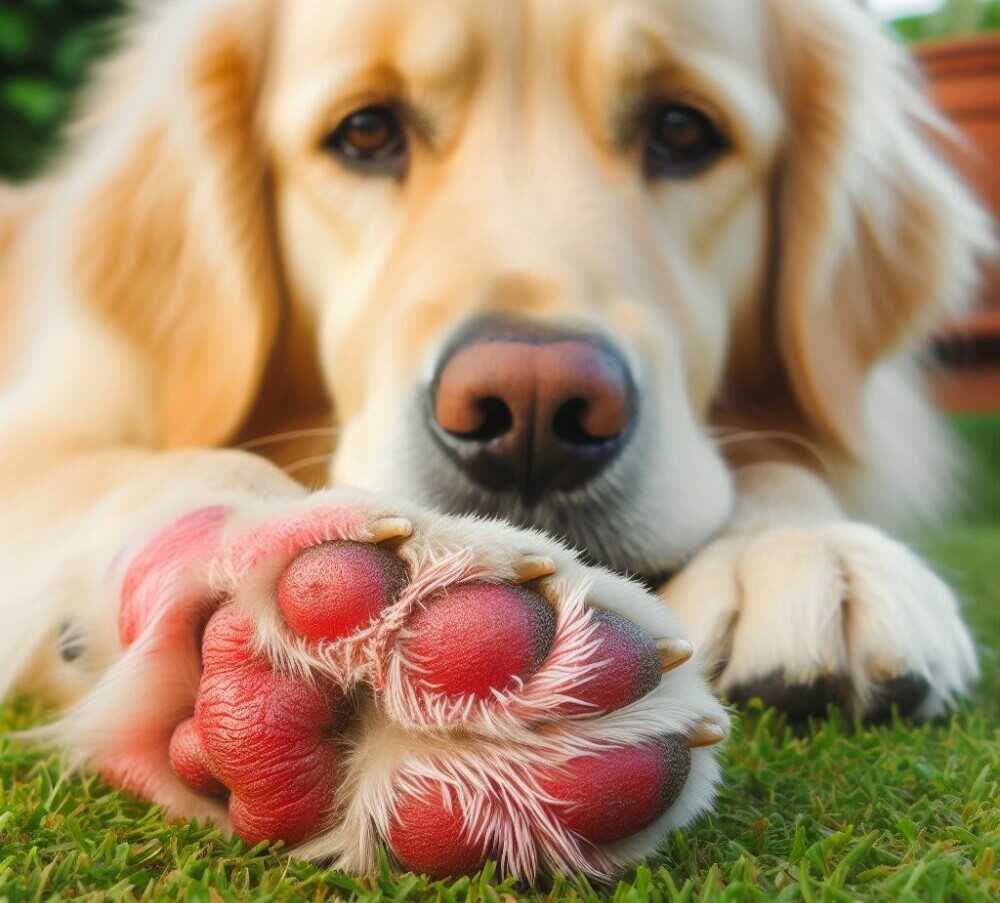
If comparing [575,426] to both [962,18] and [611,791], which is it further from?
[962,18]

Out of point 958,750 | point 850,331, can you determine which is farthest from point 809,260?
point 958,750

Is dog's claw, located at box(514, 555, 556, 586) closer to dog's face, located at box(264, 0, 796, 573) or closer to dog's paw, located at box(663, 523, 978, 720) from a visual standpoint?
dog's paw, located at box(663, 523, 978, 720)

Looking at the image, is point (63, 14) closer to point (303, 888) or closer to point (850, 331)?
point (850, 331)

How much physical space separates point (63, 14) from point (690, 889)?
219 inches

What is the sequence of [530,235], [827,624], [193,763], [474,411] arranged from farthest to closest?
[530,235] → [474,411] → [827,624] → [193,763]

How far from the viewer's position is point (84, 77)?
492 centimetres

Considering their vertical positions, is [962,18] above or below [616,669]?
below

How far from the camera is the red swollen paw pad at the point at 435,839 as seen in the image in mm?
740

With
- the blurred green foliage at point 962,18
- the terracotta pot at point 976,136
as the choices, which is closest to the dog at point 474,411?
the terracotta pot at point 976,136

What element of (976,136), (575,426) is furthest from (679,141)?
(976,136)

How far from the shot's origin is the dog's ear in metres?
1.98

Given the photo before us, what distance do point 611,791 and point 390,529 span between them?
0.79ft

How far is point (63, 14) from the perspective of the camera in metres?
5.22

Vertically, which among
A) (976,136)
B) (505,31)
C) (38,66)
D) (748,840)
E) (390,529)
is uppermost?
(505,31)
